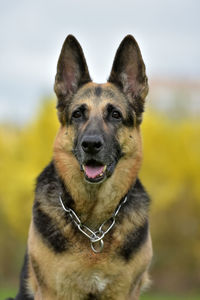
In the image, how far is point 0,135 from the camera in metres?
31.0

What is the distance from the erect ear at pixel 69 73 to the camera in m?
5.96

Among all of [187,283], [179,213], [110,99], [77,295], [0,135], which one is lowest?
[187,283]

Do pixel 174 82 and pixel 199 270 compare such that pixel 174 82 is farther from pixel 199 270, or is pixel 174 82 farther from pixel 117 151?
pixel 117 151

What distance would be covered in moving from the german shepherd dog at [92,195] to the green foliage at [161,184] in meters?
19.8

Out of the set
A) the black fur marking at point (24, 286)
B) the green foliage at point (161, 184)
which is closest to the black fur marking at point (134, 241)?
the black fur marking at point (24, 286)

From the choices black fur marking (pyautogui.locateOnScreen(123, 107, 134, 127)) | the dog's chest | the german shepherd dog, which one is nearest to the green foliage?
the german shepherd dog

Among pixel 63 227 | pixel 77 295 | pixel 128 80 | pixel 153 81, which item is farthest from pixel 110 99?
pixel 153 81

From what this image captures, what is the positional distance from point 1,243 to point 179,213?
1042 centimetres

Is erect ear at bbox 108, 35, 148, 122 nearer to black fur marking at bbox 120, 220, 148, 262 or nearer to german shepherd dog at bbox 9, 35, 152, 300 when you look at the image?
german shepherd dog at bbox 9, 35, 152, 300

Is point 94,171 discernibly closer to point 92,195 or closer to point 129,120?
point 92,195

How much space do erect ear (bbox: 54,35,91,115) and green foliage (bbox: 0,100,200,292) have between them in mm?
19781

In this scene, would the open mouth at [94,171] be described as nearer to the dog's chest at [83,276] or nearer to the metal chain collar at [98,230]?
the metal chain collar at [98,230]

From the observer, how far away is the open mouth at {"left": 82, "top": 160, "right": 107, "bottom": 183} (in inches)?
217

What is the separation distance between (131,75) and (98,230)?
179 cm
